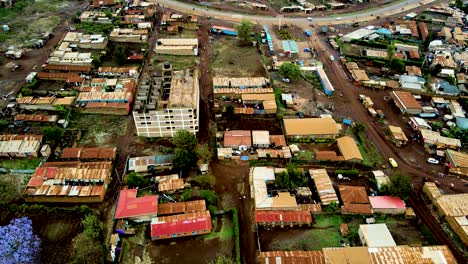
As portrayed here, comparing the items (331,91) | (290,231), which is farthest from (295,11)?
(290,231)

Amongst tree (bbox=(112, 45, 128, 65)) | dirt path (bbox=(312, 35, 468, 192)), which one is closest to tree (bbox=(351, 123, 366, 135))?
dirt path (bbox=(312, 35, 468, 192))

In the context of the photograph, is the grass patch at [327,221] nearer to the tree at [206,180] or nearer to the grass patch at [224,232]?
the grass patch at [224,232]

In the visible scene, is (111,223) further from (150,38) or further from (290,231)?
(150,38)

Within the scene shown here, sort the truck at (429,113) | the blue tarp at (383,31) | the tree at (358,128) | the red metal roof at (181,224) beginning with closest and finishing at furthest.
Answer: the red metal roof at (181,224), the tree at (358,128), the truck at (429,113), the blue tarp at (383,31)

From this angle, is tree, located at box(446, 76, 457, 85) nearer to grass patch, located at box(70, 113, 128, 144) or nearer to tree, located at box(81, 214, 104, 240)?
grass patch, located at box(70, 113, 128, 144)

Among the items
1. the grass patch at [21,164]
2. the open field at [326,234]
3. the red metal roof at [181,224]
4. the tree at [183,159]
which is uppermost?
the tree at [183,159]

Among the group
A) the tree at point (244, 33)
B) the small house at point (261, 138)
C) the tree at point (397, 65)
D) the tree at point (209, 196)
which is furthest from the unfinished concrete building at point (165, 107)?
the tree at point (397, 65)

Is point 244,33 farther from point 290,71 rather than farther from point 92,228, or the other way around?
point 92,228
